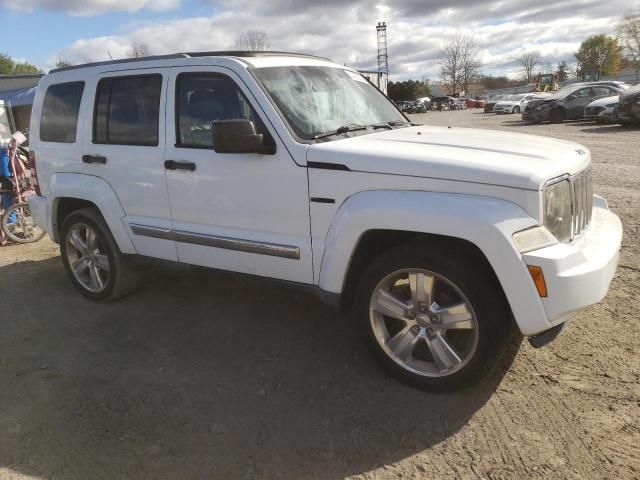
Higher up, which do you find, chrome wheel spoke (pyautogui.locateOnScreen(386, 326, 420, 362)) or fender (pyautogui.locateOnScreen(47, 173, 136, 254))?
fender (pyautogui.locateOnScreen(47, 173, 136, 254))

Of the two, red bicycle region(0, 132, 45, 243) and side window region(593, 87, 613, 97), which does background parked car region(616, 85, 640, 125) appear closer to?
side window region(593, 87, 613, 97)

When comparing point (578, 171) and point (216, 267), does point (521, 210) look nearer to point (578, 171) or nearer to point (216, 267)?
point (578, 171)

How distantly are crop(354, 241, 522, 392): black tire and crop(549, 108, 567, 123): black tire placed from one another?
22567 mm

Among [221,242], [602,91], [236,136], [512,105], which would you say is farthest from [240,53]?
[512,105]

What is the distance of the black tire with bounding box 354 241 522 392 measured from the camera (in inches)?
112

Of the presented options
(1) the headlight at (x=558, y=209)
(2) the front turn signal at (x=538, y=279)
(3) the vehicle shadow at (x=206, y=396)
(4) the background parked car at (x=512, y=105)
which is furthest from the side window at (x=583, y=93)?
(2) the front turn signal at (x=538, y=279)

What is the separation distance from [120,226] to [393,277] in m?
2.48

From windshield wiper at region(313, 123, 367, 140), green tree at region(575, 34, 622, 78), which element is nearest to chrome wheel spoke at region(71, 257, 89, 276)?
windshield wiper at region(313, 123, 367, 140)

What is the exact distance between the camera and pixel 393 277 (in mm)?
3096

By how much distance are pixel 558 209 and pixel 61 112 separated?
13.9ft

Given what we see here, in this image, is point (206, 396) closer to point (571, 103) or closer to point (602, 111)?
point (602, 111)

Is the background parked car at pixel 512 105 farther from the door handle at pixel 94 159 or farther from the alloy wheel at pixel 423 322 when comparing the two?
the alloy wheel at pixel 423 322

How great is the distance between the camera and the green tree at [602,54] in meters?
90.7

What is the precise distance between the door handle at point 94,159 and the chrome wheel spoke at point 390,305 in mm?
2608
